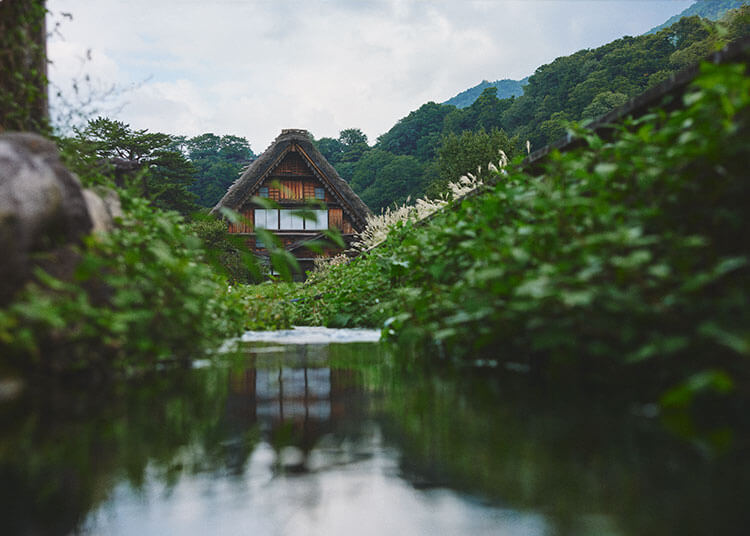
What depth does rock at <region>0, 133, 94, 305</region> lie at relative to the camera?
195 centimetres

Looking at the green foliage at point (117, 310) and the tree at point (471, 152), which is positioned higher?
the tree at point (471, 152)

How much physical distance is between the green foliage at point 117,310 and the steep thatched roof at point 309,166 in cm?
1662

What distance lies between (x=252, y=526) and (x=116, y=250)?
1749 millimetres

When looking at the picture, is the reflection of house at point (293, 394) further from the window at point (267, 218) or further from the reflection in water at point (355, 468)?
the window at point (267, 218)

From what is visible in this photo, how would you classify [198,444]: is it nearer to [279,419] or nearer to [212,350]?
[279,419]

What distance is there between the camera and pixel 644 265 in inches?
76.5

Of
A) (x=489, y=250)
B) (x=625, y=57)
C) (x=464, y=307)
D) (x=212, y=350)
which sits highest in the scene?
(x=625, y=57)

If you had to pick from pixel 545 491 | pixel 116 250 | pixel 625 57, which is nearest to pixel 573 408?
pixel 545 491

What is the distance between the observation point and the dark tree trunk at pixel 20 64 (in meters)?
3.30

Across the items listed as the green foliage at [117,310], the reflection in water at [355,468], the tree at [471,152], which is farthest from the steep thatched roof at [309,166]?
the reflection in water at [355,468]

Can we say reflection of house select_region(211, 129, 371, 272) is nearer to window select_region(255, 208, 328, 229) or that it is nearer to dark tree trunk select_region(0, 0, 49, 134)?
window select_region(255, 208, 328, 229)

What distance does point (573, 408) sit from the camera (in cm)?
175

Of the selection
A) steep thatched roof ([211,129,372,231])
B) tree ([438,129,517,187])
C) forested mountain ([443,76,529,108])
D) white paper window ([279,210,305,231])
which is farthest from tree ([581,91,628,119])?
forested mountain ([443,76,529,108])

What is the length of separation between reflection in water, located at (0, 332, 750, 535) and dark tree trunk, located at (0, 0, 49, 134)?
2.21 m
